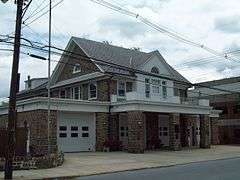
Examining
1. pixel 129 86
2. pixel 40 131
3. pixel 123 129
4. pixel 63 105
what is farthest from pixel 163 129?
pixel 40 131

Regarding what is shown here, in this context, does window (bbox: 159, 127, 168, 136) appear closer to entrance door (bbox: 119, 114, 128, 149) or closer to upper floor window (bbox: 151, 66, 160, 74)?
entrance door (bbox: 119, 114, 128, 149)

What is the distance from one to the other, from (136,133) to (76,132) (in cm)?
500

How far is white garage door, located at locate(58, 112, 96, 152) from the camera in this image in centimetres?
3475

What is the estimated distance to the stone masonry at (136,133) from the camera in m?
34.1

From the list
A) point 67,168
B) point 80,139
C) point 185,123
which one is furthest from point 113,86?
point 67,168

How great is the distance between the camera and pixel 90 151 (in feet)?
118

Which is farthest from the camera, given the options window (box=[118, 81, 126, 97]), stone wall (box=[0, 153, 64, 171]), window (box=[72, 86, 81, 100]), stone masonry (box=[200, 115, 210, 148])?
stone masonry (box=[200, 115, 210, 148])

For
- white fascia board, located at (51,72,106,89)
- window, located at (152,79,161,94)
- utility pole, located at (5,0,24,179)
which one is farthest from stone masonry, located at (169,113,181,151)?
utility pole, located at (5,0,24,179)

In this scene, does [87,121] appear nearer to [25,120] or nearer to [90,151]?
[90,151]

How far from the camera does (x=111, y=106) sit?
37.0 m

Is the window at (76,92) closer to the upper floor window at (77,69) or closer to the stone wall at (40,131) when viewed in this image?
the upper floor window at (77,69)

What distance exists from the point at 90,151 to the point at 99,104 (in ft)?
12.8

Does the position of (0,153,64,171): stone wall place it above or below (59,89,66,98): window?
below

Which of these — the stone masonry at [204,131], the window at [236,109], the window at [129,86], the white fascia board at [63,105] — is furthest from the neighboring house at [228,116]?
the white fascia board at [63,105]
